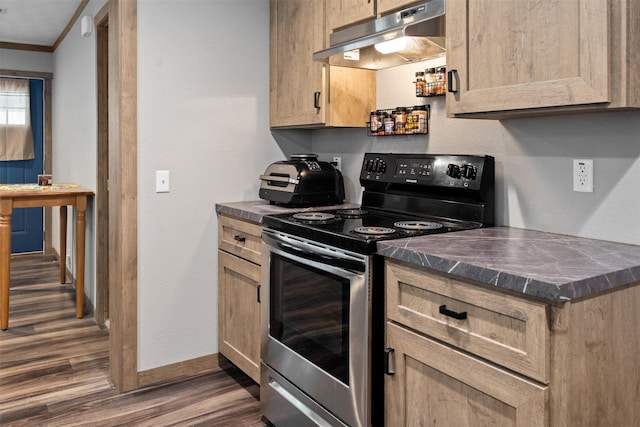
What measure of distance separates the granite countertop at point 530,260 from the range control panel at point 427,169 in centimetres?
25

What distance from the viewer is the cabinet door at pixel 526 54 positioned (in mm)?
1401

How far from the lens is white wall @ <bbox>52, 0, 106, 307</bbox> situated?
12.1 ft

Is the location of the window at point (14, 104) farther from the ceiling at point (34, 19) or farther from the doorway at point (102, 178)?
the doorway at point (102, 178)

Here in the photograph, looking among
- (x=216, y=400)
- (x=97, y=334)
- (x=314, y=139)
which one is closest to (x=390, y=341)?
(x=216, y=400)

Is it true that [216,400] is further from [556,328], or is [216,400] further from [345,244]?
[556,328]

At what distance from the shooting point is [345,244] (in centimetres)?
173

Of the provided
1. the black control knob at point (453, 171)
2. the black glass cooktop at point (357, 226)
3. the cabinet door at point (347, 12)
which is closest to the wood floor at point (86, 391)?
the black glass cooktop at point (357, 226)

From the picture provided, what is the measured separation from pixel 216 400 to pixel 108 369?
75 centimetres

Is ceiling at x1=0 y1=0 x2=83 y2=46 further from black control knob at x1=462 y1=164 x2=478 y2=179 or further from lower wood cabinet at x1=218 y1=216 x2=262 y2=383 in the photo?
black control knob at x1=462 y1=164 x2=478 y2=179

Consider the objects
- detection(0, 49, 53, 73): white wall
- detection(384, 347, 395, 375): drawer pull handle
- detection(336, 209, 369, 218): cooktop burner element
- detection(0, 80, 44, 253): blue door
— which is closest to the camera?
detection(384, 347, 395, 375): drawer pull handle

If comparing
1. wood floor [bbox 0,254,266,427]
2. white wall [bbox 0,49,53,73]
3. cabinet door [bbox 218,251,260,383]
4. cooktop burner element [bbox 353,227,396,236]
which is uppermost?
white wall [bbox 0,49,53,73]

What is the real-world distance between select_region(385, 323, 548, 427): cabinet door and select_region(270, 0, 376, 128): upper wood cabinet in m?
1.28

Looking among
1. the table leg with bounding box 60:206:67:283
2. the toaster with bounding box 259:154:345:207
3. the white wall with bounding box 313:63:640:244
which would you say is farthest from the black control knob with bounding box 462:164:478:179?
the table leg with bounding box 60:206:67:283

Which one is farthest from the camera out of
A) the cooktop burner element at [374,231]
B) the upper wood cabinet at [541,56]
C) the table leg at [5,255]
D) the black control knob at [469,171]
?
the table leg at [5,255]
